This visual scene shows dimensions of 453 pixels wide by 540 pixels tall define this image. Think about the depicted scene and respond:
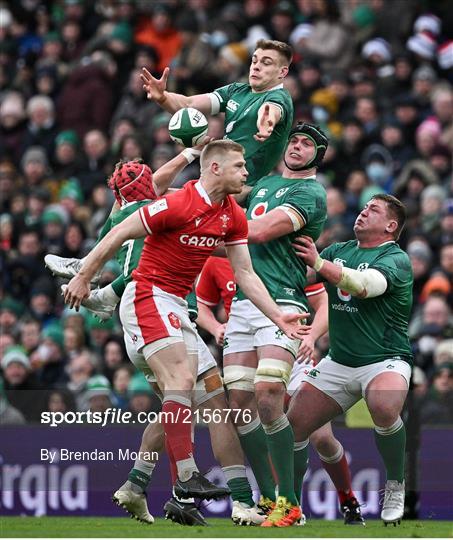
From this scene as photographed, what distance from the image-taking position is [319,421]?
12594mm

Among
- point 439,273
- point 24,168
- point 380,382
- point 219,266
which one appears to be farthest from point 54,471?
point 24,168

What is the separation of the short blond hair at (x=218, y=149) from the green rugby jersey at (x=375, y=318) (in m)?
1.45

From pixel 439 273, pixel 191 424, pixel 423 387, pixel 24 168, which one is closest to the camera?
pixel 191 424

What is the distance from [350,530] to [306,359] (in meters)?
1.43

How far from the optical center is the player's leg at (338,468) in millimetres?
12914

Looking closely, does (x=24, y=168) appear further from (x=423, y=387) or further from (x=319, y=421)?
(x=319, y=421)

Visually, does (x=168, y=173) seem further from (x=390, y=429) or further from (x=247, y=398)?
(x=390, y=429)

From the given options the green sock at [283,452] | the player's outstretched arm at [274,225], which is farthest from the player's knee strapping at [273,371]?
the player's outstretched arm at [274,225]

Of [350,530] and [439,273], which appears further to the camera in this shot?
[439,273]

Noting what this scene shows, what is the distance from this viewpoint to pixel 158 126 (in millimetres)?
20000

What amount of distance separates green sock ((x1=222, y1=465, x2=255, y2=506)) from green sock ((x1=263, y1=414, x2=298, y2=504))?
33cm

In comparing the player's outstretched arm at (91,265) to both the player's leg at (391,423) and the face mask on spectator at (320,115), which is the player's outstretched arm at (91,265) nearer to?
the player's leg at (391,423)

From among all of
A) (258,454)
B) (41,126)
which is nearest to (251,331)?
(258,454)

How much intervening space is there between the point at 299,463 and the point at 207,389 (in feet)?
3.03
